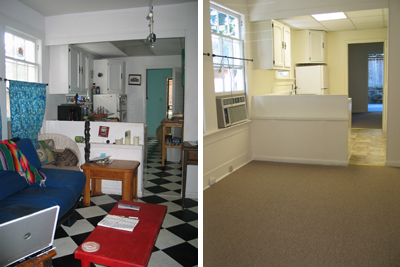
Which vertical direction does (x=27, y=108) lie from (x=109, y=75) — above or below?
below

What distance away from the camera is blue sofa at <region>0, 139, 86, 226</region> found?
2.07 meters

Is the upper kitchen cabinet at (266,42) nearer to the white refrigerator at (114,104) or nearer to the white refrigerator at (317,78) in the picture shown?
the white refrigerator at (317,78)

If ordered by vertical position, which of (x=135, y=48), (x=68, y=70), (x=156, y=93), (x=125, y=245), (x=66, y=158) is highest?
(x=135, y=48)

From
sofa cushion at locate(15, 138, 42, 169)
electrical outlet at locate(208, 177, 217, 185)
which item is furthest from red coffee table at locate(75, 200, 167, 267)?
sofa cushion at locate(15, 138, 42, 169)

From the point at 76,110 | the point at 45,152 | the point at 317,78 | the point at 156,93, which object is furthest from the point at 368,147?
the point at 76,110

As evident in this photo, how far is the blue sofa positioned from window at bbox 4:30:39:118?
78 centimetres

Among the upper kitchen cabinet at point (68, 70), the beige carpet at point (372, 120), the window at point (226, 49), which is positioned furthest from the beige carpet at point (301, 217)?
the upper kitchen cabinet at point (68, 70)

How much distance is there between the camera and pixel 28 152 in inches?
108

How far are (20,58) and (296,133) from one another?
10.7 ft

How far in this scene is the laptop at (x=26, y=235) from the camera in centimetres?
131

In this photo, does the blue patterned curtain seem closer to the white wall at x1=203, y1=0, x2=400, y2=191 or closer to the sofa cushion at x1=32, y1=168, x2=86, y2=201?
the sofa cushion at x1=32, y1=168, x2=86, y2=201

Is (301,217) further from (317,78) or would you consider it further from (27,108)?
(27,108)

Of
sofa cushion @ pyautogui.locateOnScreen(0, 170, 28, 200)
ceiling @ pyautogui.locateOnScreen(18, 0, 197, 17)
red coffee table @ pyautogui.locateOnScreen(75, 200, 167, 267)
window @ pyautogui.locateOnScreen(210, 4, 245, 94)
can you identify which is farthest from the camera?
ceiling @ pyautogui.locateOnScreen(18, 0, 197, 17)

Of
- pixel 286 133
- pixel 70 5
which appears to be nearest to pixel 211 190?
pixel 286 133
